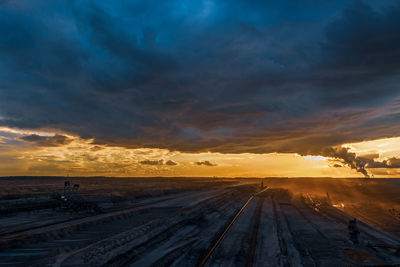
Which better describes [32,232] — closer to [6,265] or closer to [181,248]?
[6,265]

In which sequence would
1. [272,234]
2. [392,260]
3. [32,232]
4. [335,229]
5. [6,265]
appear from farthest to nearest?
1. [335,229]
2. [272,234]
3. [32,232]
4. [392,260]
5. [6,265]

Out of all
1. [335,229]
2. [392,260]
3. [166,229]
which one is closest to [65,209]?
[166,229]

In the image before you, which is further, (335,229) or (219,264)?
(335,229)

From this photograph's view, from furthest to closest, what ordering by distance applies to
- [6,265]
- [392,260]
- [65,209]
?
1. [65,209]
2. [392,260]
3. [6,265]

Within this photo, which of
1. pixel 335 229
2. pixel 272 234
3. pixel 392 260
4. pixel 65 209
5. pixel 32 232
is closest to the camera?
pixel 392 260

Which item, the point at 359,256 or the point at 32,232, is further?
the point at 32,232

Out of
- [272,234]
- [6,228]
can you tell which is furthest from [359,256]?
[6,228]

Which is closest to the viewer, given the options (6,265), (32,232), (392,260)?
(6,265)

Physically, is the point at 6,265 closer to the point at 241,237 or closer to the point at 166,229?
the point at 166,229
